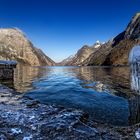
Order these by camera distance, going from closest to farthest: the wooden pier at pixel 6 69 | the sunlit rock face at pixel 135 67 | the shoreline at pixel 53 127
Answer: the shoreline at pixel 53 127 → the sunlit rock face at pixel 135 67 → the wooden pier at pixel 6 69

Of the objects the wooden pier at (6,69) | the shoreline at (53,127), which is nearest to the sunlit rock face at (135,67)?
the shoreline at (53,127)

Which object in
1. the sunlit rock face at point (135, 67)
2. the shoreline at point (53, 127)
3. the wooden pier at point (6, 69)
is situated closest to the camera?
the shoreline at point (53, 127)

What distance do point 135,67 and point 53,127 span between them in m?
4.02

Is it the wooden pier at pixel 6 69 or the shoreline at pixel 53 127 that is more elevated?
the wooden pier at pixel 6 69

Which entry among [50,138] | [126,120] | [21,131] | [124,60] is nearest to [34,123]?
[21,131]

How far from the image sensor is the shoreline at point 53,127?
4078 millimetres

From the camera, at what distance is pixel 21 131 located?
14.0 ft

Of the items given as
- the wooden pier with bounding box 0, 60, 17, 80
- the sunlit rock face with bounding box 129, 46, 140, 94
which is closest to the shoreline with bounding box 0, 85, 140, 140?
the sunlit rock face with bounding box 129, 46, 140, 94

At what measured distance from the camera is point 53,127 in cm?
445

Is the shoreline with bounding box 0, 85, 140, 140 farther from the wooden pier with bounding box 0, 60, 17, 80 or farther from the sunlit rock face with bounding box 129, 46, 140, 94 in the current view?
the wooden pier with bounding box 0, 60, 17, 80

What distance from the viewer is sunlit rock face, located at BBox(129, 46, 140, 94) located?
23.2ft

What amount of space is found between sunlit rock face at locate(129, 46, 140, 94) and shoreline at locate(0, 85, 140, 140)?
2652 millimetres

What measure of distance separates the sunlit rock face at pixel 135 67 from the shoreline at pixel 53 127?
265 centimetres

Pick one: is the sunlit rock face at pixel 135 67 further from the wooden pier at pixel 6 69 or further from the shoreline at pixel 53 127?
the wooden pier at pixel 6 69
